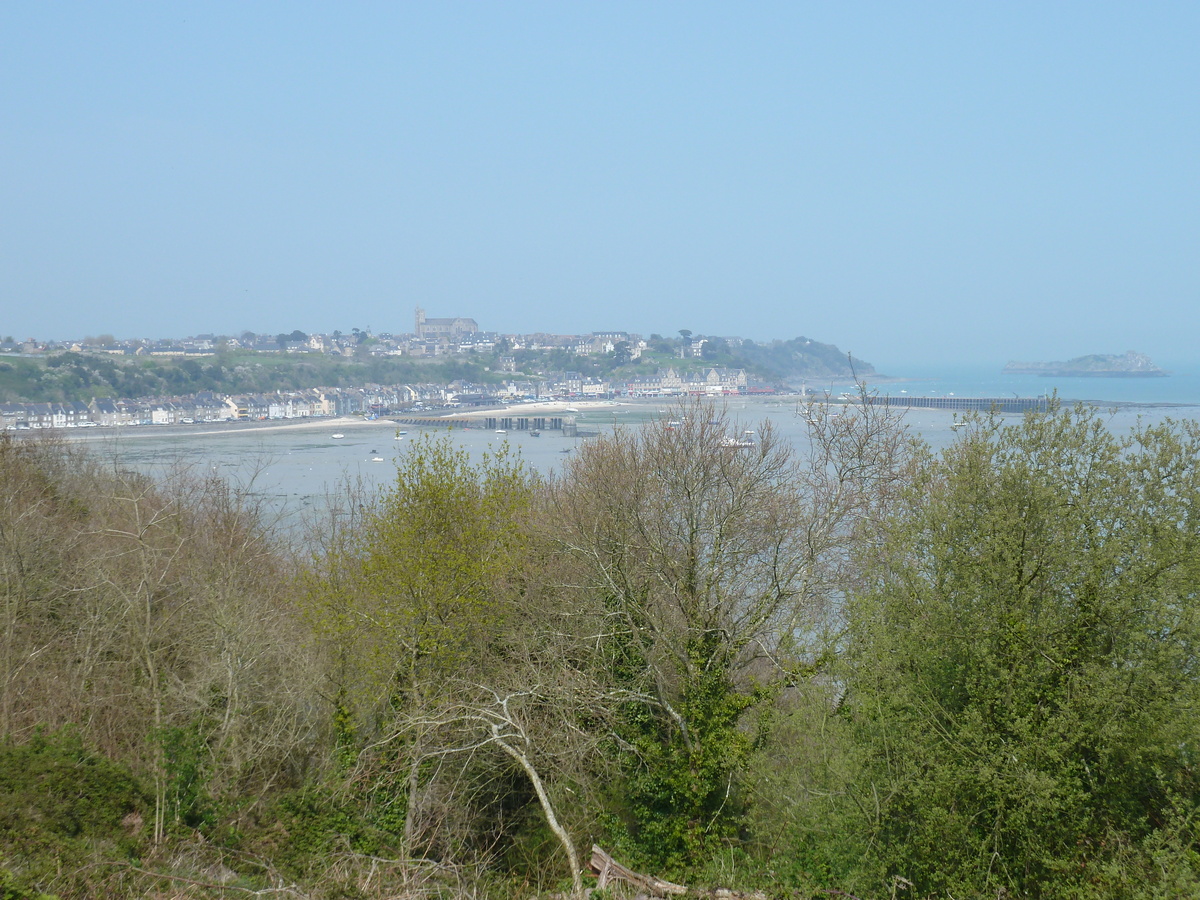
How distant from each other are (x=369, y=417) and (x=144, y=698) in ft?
241

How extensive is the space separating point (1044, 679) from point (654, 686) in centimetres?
582

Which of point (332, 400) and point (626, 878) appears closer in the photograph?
point (626, 878)

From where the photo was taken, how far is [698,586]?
1318 centimetres

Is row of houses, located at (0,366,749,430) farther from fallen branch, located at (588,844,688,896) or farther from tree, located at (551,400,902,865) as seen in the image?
fallen branch, located at (588,844,688,896)

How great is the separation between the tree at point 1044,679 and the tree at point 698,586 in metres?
2.93

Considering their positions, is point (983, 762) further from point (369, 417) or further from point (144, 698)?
point (369, 417)

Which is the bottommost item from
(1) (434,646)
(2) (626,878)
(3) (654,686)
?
(2) (626,878)

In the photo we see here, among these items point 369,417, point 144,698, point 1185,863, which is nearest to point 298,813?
point 144,698

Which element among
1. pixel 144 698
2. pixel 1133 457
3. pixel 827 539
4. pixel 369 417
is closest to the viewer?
pixel 1133 457

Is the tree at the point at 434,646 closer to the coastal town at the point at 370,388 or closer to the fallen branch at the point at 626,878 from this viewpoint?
the fallen branch at the point at 626,878

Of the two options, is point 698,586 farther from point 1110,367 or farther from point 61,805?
point 1110,367

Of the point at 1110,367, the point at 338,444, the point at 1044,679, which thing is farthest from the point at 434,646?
the point at 1110,367

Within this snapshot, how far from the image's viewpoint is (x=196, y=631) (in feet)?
44.5

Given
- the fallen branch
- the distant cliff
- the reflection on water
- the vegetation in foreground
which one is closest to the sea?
the reflection on water
